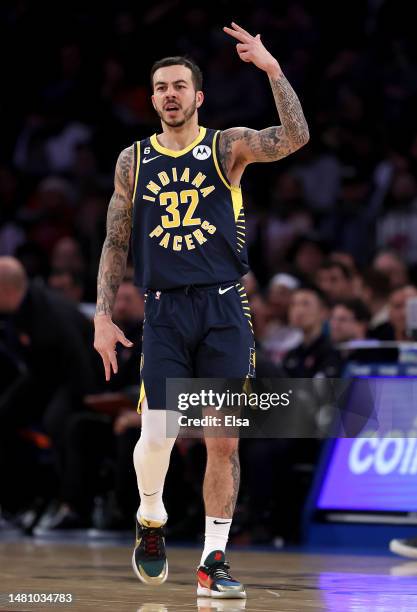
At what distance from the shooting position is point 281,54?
1541 centimetres

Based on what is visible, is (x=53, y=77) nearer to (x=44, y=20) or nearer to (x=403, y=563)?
(x=44, y=20)

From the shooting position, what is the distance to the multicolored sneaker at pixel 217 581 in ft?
19.9

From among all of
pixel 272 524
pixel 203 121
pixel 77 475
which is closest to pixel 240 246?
pixel 272 524

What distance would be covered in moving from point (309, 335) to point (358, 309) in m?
0.46

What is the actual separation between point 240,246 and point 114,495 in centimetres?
488

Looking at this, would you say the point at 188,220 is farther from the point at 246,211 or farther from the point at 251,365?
the point at 246,211

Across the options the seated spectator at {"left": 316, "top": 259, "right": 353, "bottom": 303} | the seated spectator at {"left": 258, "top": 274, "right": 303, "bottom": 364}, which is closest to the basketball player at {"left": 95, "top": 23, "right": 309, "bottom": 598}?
the seated spectator at {"left": 316, "top": 259, "right": 353, "bottom": 303}

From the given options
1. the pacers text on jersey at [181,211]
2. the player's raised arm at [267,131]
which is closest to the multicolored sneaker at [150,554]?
the pacers text on jersey at [181,211]

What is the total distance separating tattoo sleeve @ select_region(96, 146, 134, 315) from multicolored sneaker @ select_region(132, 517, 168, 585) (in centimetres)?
110

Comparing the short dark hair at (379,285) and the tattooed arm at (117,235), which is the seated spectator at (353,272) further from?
the tattooed arm at (117,235)

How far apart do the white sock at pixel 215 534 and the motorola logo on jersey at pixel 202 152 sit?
5.55ft

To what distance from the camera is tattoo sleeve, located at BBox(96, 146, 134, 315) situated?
21.5 ft

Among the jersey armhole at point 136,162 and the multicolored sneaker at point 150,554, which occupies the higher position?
the jersey armhole at point 136,162

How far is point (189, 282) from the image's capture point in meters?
6.27
